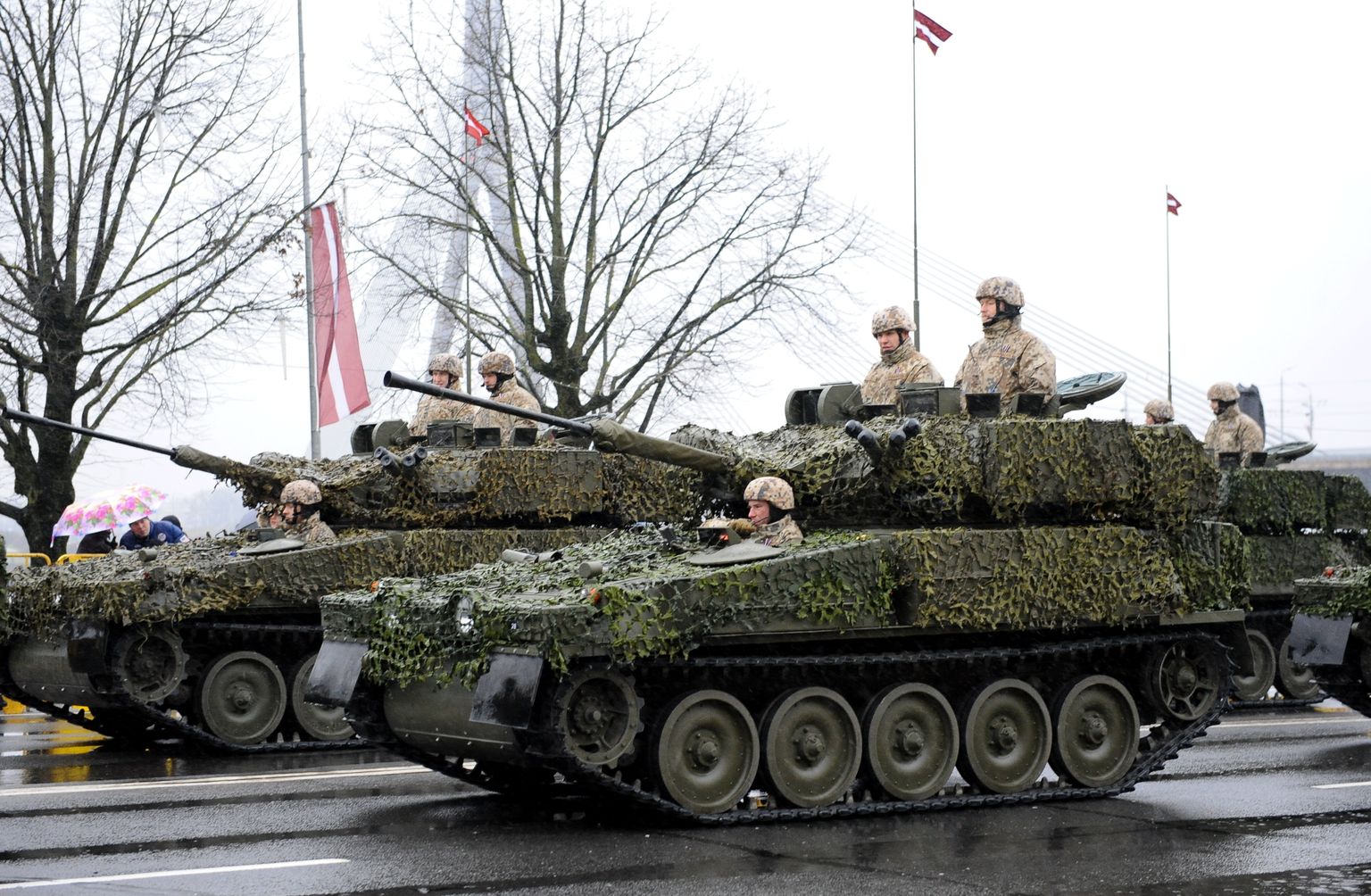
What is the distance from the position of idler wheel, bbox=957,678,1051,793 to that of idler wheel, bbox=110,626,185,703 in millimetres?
6852

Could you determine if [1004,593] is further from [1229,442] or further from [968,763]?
[1229,442]

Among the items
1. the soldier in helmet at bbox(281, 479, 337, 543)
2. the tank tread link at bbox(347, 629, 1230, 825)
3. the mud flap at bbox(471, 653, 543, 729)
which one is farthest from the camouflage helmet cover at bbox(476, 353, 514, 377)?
the mud flap at bbox(471, 653, 543, 729)

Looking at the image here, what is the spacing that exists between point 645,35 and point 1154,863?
20648mm

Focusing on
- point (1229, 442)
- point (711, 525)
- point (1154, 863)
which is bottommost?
point (1154, 863)

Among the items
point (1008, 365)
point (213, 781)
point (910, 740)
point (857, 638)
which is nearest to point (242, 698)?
point (213, 781)

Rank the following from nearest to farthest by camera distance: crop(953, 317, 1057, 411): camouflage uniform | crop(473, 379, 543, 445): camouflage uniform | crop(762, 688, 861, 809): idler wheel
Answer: crop(762, 688, 861, 809): idler wheel < crop(953, 317, 1057, 411): camouflage uniform < crop(473, 379, 543, 445): camouflage uniform

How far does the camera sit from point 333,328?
85.9ft

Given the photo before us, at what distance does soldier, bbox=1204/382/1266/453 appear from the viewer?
2136cm

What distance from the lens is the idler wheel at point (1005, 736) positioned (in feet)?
39.7

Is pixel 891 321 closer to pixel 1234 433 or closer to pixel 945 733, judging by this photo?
pixel 945 733

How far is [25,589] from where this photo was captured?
15.8 meters

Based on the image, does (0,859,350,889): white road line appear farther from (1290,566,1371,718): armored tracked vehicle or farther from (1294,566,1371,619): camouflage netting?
(1294,566,1371,619): camouflage netting

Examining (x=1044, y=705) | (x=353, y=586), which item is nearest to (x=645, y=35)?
(x=353, y=586)

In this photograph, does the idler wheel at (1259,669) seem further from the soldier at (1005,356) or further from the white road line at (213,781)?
the white road line at (213,781)
